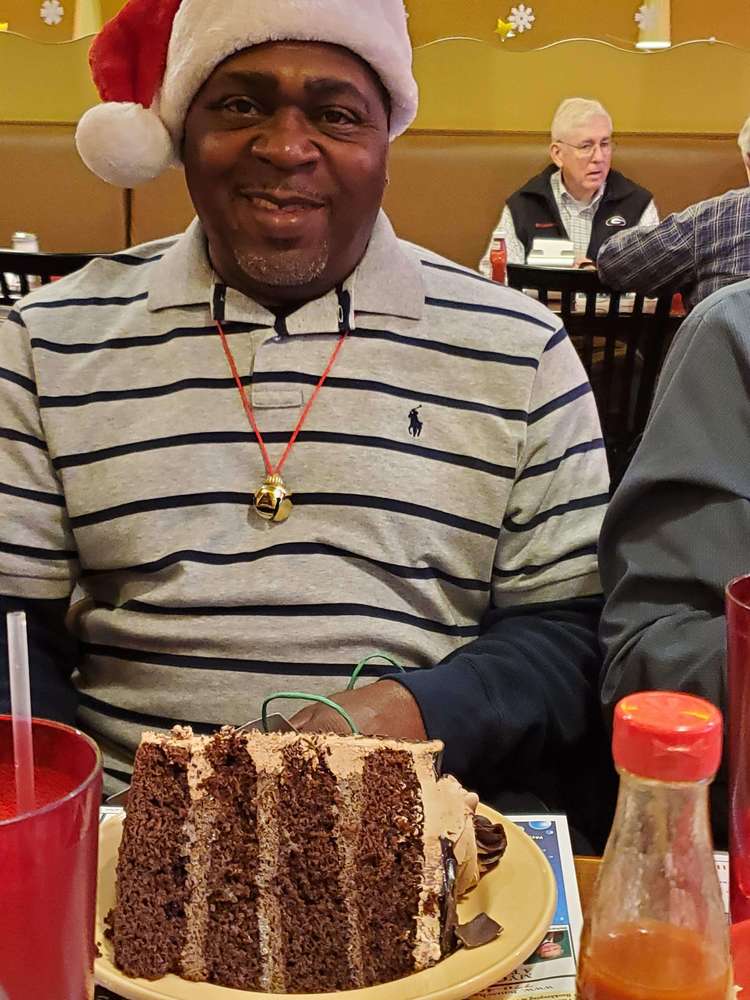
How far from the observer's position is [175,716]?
4.14 feet

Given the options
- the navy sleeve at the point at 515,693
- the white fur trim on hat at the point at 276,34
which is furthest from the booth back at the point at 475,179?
the navy sleeve at the point at 515,693

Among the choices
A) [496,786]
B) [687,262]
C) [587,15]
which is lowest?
[496,786]

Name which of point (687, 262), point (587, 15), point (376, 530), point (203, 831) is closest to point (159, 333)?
point (376, 530)

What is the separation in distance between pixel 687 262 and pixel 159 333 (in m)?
2.14

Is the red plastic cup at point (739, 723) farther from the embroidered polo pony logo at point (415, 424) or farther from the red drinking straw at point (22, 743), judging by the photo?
the embroidered polo pony logo at point (415, 424)

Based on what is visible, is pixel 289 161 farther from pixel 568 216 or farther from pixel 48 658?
pixel 568 216

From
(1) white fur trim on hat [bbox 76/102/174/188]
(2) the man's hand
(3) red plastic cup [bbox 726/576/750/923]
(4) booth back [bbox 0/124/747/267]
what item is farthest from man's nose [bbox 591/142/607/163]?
(3) red plastic cup [bbox 726/576/750/923]

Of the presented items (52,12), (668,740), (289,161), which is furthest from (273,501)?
(52,12)

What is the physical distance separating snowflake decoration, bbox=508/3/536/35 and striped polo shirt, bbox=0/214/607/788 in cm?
524

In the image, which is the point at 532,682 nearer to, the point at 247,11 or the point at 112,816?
the point at 112,816

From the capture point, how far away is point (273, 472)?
4.22 ft

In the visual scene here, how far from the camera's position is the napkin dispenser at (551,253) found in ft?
12.9

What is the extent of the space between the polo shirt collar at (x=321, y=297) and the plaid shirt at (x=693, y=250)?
1.67 m

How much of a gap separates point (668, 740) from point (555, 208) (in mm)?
4544
